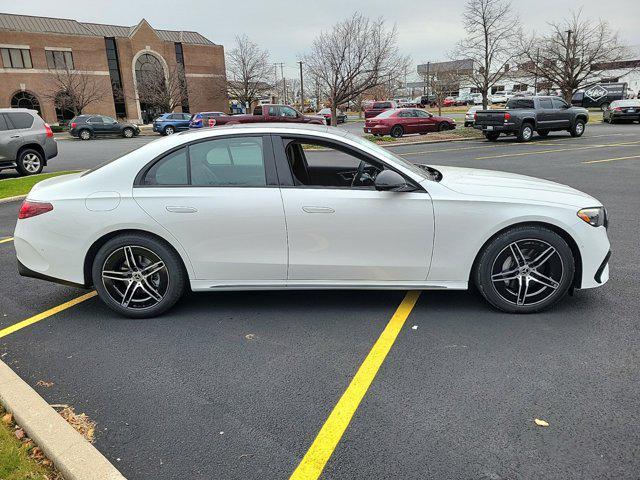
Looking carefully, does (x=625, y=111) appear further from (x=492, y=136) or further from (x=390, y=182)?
(x=390, y=182)

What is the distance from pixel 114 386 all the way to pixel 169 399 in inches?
17.2

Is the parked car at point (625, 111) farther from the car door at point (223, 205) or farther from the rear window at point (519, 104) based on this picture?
the car door at point (223, 205)

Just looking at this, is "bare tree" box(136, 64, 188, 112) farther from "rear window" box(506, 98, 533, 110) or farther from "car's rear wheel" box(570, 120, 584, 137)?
"car's rear wheel" box(570, 120, 584, 137)

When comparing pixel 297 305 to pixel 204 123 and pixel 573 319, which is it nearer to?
pixel 573 319

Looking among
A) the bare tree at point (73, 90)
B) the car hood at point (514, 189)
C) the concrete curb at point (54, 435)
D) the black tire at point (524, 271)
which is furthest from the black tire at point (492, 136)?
the bare tree at point (73, 90)

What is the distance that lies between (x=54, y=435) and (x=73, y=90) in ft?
168

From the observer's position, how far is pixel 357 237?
3932mm

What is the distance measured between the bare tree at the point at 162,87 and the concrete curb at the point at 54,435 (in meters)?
50.7

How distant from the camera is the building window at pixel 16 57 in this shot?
158 feet

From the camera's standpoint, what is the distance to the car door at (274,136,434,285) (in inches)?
154

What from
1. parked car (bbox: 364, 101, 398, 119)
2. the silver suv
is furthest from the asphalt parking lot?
parked car (bbox: 364, 101, 398, 119)

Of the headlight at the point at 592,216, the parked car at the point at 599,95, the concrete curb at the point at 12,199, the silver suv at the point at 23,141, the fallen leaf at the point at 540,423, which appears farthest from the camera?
the parked car at the point at 599,95

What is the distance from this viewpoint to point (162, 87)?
165ft

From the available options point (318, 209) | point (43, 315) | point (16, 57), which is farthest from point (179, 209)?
point (16, 57)
